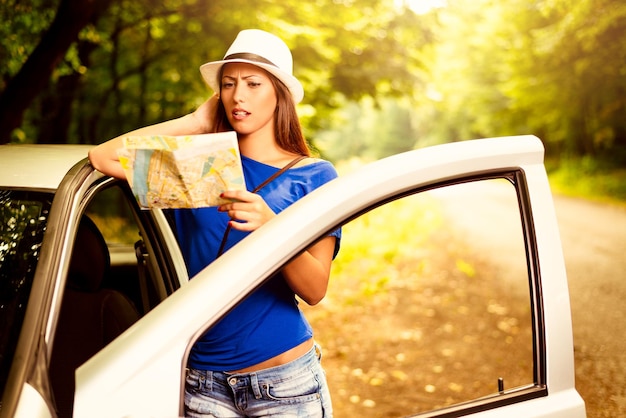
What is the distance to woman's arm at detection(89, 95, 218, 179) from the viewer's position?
1.86 m

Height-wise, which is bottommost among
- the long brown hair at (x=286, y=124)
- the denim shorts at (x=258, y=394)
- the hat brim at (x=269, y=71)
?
the denim shorts at (x=258, y=394)

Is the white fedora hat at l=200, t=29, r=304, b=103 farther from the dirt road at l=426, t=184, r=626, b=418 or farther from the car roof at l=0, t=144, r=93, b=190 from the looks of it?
the dirt road at l=426, t=184, r=626, b=418

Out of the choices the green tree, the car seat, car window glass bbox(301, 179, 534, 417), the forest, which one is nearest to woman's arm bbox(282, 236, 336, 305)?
car window glass bbox(301, 179, 534, 417)

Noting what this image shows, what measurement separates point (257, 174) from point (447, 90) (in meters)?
41.0

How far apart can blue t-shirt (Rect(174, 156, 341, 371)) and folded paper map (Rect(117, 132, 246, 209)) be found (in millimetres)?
243

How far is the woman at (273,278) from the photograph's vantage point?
1733 millimetres

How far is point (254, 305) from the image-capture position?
5.79 ft

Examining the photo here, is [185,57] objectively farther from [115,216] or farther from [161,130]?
[161,130]

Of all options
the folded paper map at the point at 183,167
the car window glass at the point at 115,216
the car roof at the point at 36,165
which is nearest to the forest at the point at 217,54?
the car window glass at the point at 115,216

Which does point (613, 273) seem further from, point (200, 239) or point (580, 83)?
point (580, 83)

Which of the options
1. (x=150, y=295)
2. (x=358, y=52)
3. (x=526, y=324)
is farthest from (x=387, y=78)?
(x=150, y=295)

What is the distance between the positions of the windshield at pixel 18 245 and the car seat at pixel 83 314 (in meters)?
0.20

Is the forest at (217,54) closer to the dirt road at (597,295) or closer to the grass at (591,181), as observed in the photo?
the grass at (591,181)

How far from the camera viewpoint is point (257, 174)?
1935 millimetres
